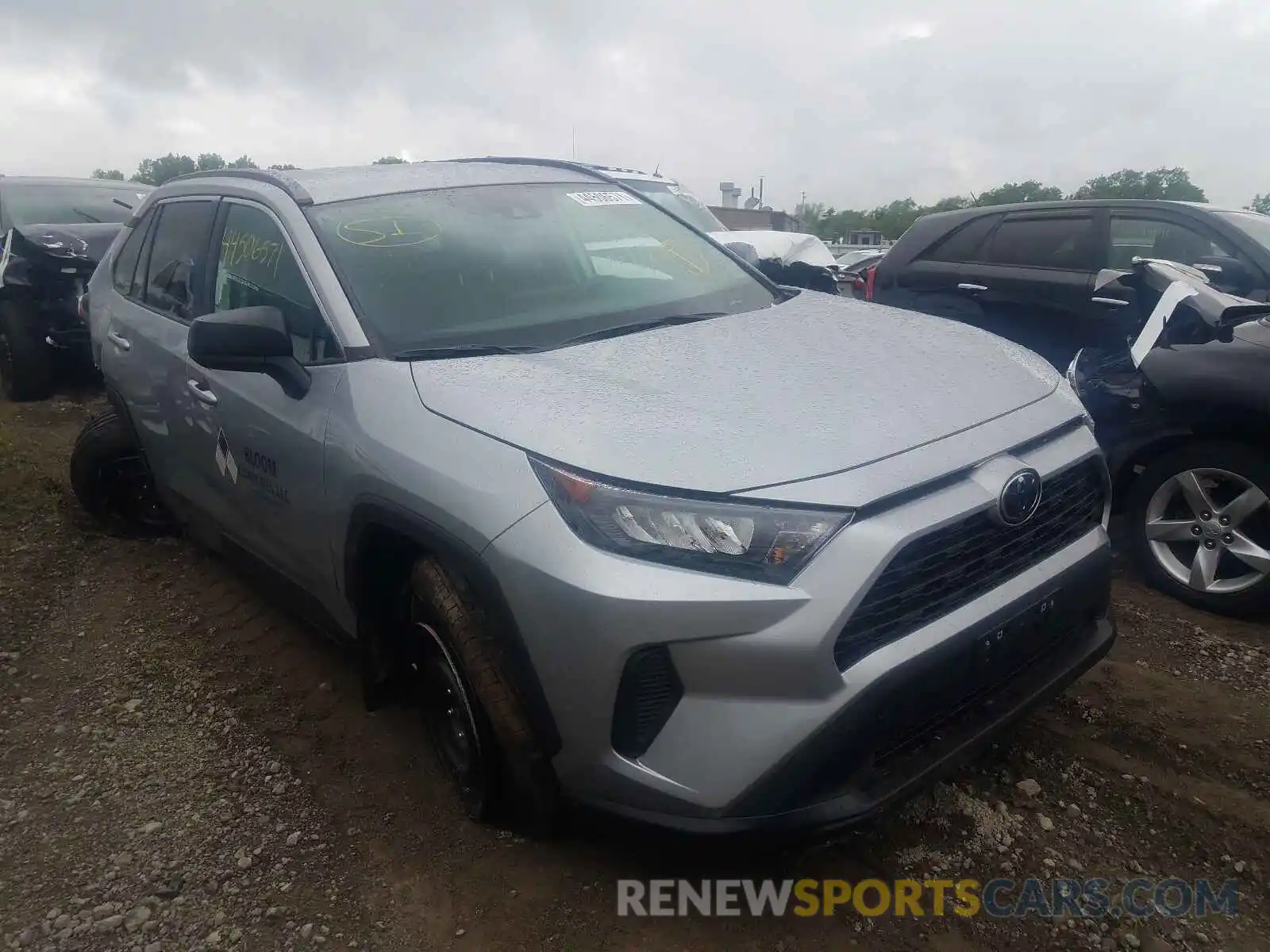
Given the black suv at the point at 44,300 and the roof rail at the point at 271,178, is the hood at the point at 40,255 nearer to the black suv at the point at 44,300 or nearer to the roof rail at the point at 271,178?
the black suv at the point at 44,300

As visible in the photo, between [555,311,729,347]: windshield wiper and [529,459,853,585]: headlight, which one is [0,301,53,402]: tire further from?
[529,459,853,585]: headlight

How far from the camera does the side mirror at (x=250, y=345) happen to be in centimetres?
254

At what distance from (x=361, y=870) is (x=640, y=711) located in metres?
1.03

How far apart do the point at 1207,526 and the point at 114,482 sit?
4.93m

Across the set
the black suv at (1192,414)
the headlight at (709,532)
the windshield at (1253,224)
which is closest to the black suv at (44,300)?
the headlight at (709,532)

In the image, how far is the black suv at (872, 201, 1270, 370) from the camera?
510 centimetres

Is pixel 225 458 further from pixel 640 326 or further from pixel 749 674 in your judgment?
pixel 749 674

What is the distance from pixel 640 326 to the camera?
9.50ft

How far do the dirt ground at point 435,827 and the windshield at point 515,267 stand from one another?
1.36 meters

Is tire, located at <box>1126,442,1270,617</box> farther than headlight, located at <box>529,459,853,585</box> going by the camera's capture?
Yes

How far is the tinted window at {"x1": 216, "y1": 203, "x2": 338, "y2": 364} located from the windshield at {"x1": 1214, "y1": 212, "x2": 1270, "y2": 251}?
4.95m

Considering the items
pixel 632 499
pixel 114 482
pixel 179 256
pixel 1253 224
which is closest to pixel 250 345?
pixel 632 499

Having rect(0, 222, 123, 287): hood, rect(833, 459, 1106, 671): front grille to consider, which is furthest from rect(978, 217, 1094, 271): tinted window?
rect(0, 222, 123, 287): hood

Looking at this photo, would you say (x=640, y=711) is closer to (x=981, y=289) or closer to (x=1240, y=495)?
(x=1240, y=495)
